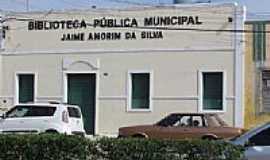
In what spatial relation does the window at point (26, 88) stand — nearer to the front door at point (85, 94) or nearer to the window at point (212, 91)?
the front door at point (85, 94)

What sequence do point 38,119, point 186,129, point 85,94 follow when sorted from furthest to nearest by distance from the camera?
point 85,94, point 38,119, point 186,129

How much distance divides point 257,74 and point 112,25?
7441 millimetres

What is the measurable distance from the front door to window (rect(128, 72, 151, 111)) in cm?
192

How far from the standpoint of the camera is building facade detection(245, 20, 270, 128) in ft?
112

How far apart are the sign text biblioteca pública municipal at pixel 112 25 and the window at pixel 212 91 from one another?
102 inches

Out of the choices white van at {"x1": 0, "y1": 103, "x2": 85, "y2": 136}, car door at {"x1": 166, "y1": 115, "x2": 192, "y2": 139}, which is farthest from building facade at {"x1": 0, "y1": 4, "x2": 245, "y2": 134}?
white van at {"x1": 0, "y1": 103, "x2": 85, "y2": 136}

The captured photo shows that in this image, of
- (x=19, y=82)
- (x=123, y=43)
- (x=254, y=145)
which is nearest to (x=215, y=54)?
(x=123, y=43)

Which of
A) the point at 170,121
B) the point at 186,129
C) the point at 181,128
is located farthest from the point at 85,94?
the point at 186,129

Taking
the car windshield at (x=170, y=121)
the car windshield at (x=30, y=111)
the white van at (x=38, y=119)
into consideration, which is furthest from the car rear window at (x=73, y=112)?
the car windshield at (x=170, y=121)

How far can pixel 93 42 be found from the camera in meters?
36.7

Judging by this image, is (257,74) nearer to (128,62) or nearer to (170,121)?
(128,62)

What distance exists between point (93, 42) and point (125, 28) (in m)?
1.75

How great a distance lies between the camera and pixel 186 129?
25.7 m

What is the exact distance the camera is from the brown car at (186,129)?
83.0ft
